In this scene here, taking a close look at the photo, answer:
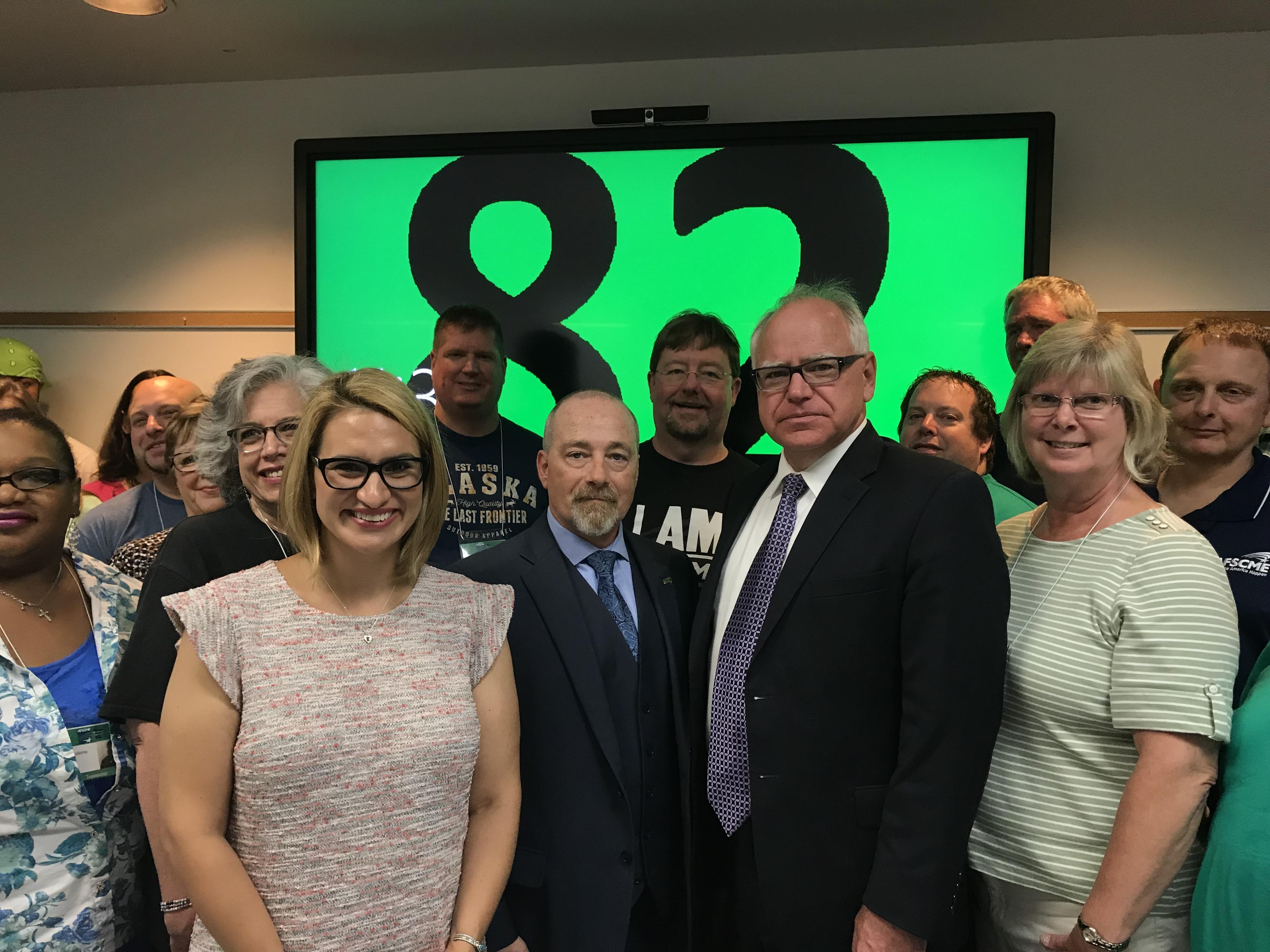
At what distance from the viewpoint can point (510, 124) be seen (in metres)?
4.14

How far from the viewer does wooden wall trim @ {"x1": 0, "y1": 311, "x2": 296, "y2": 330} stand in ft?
14.5

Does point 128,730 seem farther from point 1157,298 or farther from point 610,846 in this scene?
point 1157,298

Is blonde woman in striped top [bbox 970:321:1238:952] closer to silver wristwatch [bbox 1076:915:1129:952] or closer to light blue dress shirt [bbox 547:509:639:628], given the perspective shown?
silver wristwatch [bbox 1076:915:1129:952]

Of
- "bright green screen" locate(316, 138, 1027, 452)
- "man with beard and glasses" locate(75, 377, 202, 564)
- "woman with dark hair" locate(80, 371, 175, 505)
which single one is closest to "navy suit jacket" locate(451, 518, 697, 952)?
"man with beard and glasses" locate(75, 377, 202, 564)

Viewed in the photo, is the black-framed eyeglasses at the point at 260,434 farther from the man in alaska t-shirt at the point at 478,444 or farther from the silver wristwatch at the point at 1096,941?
the silver wristwatch at the point at 1096,941

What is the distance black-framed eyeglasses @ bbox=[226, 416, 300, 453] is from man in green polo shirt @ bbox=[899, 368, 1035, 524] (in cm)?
197

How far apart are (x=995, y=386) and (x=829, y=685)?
7.97ft

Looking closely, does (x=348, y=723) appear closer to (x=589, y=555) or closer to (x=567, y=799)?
(x=567, y=799)

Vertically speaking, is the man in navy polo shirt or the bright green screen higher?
the bright green screen

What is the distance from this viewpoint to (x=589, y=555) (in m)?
2.06

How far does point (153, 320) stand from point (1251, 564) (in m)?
4.82

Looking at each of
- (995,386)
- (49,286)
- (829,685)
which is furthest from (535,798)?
(49,286)

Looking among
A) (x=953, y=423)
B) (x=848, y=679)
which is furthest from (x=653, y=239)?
(x=848, y=679)

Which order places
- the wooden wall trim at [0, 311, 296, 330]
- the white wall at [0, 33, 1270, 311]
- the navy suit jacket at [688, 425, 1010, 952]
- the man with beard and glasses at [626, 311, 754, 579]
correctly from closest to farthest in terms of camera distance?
the navy suit jacket at [688, 425, 1010, 952], the man with beard and glasses at [626, 311, 754, 579], the white wall at [0, 33, 1270, 311], the wooden wall trim at [0, 311, 296, 330]
